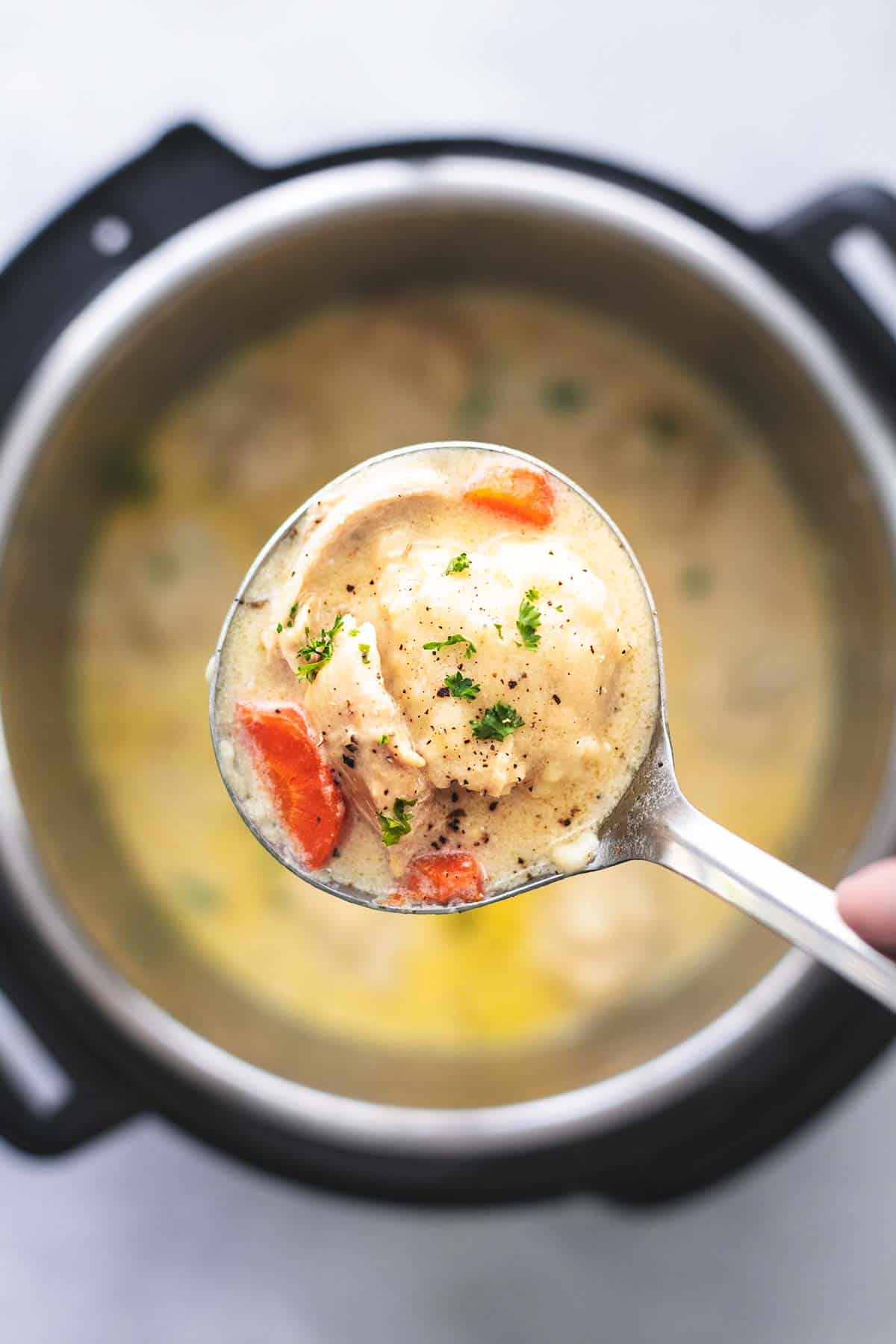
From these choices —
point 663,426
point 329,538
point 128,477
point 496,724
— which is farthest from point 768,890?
point 128,477

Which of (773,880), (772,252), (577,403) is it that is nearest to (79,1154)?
(773,880)

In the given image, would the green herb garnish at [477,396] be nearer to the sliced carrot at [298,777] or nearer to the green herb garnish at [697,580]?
the green herb garnish at [697,580]

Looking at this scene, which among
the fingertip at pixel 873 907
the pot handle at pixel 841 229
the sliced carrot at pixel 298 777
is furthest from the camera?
the pot handle at pixel 841 229

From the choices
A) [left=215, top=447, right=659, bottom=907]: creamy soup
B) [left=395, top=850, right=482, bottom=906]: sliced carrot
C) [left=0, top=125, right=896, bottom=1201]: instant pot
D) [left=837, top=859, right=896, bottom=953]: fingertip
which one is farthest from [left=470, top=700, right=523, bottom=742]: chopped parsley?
[left=0, top=125, right=896, bottom=1201]: instant pot

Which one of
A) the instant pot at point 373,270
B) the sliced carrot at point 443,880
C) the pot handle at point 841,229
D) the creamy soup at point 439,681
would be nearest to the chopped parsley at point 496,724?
the creamy soup at point 439,681

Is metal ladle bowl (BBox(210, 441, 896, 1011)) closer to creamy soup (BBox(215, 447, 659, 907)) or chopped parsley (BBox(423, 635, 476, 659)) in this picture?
creamy soup (BBox(215, 447, 659, 907))

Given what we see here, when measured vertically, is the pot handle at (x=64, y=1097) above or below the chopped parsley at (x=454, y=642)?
below

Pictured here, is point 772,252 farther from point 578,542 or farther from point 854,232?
point 578,542

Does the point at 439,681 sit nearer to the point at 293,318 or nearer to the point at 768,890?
the point at 768,890
